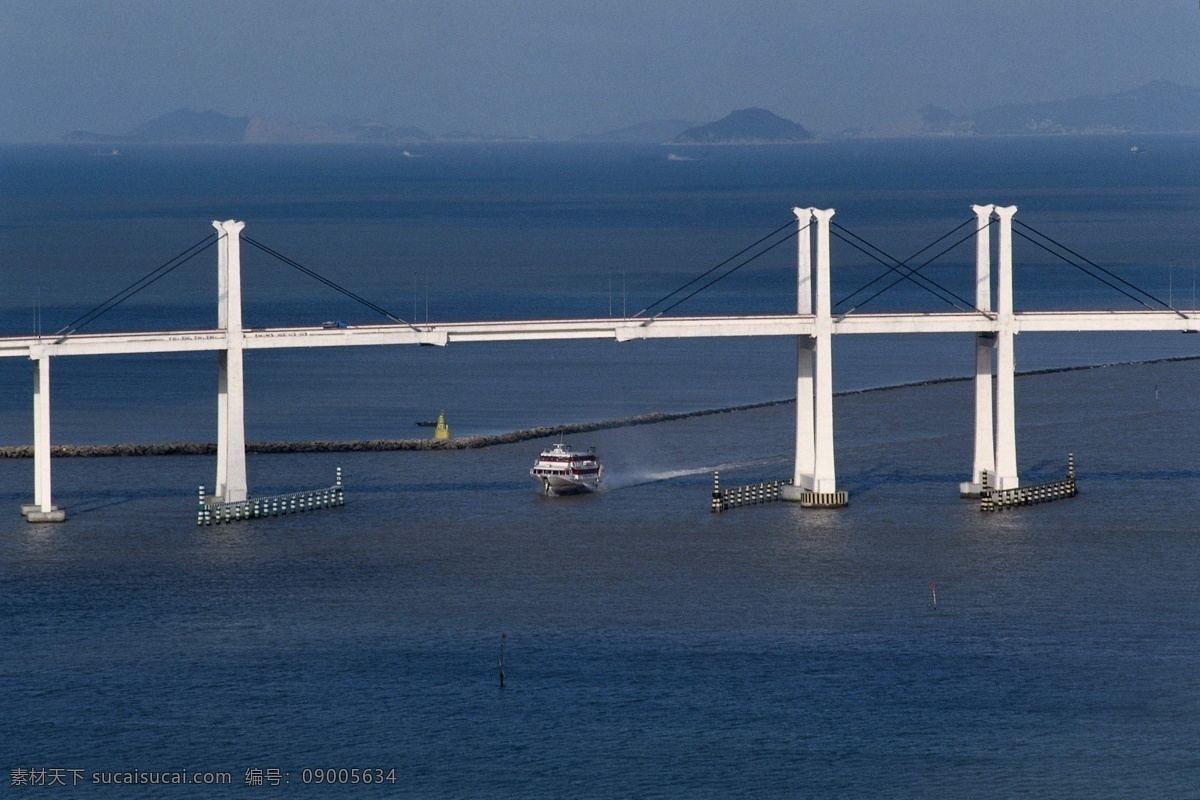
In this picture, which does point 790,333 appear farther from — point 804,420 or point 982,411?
point 982,411

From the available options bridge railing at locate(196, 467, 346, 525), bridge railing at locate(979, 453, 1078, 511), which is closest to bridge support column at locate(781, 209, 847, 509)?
bridge railing at locate(979, 453, 1078, 511)

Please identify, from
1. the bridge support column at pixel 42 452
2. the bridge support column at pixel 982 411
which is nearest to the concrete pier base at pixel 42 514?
the bridge support column at pixel 42 452

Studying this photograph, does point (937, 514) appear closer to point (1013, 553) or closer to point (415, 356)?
point (1013, 553)

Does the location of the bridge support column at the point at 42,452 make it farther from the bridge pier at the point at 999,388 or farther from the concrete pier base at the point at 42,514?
the bridge pier at the point at 999,388

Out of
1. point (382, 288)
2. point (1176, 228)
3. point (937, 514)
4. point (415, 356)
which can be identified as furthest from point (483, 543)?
point (1176, 228)

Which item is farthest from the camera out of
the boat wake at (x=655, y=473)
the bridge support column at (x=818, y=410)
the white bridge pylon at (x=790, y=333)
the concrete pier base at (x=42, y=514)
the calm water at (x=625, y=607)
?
the boat wake at (x=655, y=473)

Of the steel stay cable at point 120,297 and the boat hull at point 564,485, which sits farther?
the steel stay cable at point 120,297
